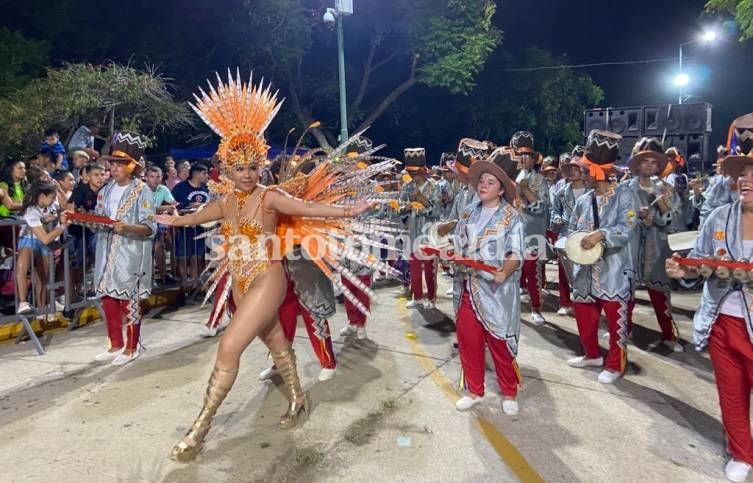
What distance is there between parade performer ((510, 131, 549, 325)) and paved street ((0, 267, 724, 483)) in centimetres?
131

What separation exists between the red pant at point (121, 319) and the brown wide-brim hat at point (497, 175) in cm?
342

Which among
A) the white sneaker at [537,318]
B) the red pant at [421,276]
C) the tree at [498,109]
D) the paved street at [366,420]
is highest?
the tree at [498,109]

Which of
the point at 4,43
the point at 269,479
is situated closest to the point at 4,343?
the point at 269,479

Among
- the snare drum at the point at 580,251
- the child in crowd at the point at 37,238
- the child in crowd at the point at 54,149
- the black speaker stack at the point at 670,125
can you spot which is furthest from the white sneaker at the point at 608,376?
the black speaker stack at the point at 670,125

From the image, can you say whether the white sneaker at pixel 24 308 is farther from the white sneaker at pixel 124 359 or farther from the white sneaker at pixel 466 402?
the white sneaker at pixel 466 402

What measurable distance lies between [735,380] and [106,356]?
203 inches

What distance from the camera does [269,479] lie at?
331 cm

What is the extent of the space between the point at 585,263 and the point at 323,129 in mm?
18439

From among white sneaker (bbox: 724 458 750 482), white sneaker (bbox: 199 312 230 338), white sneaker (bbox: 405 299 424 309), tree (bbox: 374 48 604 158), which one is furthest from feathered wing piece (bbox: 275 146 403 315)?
tree (bbox: 374 48 604 158)

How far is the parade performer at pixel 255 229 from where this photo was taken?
141 inches

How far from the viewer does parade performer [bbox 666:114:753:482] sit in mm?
3316

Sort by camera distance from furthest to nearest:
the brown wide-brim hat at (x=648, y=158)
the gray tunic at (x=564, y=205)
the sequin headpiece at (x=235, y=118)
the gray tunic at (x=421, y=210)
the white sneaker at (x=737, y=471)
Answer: the gray tunic at (x=421, y=210)
the gray tunic at (x=564, y=205)
the brown wide-brim hat at (x=648, y=158)
the sequin headpiece at (x=235, y=118)
the white sneaker at (x=737, y=471)

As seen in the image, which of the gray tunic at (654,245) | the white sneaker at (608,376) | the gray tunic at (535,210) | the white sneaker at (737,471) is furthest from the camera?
the gray tunic at (535,210)

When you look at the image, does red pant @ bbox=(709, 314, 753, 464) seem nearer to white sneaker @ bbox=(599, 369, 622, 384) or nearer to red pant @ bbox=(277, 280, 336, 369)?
white sneaker @ bbox=(599, 369, 622, 384)
